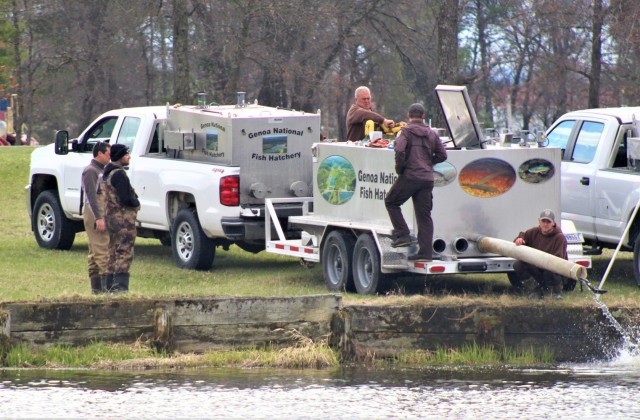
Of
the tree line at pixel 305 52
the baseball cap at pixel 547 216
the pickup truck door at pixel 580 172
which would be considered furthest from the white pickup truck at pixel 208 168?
the tree line at pixel 305 52

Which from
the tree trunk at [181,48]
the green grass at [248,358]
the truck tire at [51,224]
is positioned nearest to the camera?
the green grass at [248,358]

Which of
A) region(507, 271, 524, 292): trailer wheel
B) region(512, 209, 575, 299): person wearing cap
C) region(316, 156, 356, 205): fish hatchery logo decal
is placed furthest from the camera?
region(316, 156, 356, 205): fish hatchery logo decal

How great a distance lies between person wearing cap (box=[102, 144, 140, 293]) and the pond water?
224 cm

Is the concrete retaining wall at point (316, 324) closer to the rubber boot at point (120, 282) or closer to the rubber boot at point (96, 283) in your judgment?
the rubber boot at point (120, 282)

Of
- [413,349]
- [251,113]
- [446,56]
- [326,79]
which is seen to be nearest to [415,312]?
[413,349]

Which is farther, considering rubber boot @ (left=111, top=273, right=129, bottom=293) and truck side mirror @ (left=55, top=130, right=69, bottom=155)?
truck side mirror @ (left=55, top=130, right=69, bottom=155)

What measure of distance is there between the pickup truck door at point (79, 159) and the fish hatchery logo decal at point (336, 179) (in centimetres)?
A: 396

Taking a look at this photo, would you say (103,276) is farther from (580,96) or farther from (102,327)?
(580,96)

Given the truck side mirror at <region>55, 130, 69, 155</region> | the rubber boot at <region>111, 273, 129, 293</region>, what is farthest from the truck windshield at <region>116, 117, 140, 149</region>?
the rubber boot at <region>111, 273, 129, 293</region>

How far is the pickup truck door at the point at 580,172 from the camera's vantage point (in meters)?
14.2

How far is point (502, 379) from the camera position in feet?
33.2

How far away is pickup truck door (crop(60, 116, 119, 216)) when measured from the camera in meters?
16.8

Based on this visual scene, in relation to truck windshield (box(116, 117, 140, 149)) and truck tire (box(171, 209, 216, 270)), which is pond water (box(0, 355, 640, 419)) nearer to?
truck tire (box(171, 209, 216, 270))

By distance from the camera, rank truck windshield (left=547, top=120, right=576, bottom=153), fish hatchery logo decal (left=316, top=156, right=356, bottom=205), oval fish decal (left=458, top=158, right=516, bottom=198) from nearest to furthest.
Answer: oval fish decal (left=458, top=158, right=516, bottom=198), fish hatchery logo decal (left=316, top=156, right=356, bottom=205), truck windshield (left=547, top=120, right=576, bottom=153)
